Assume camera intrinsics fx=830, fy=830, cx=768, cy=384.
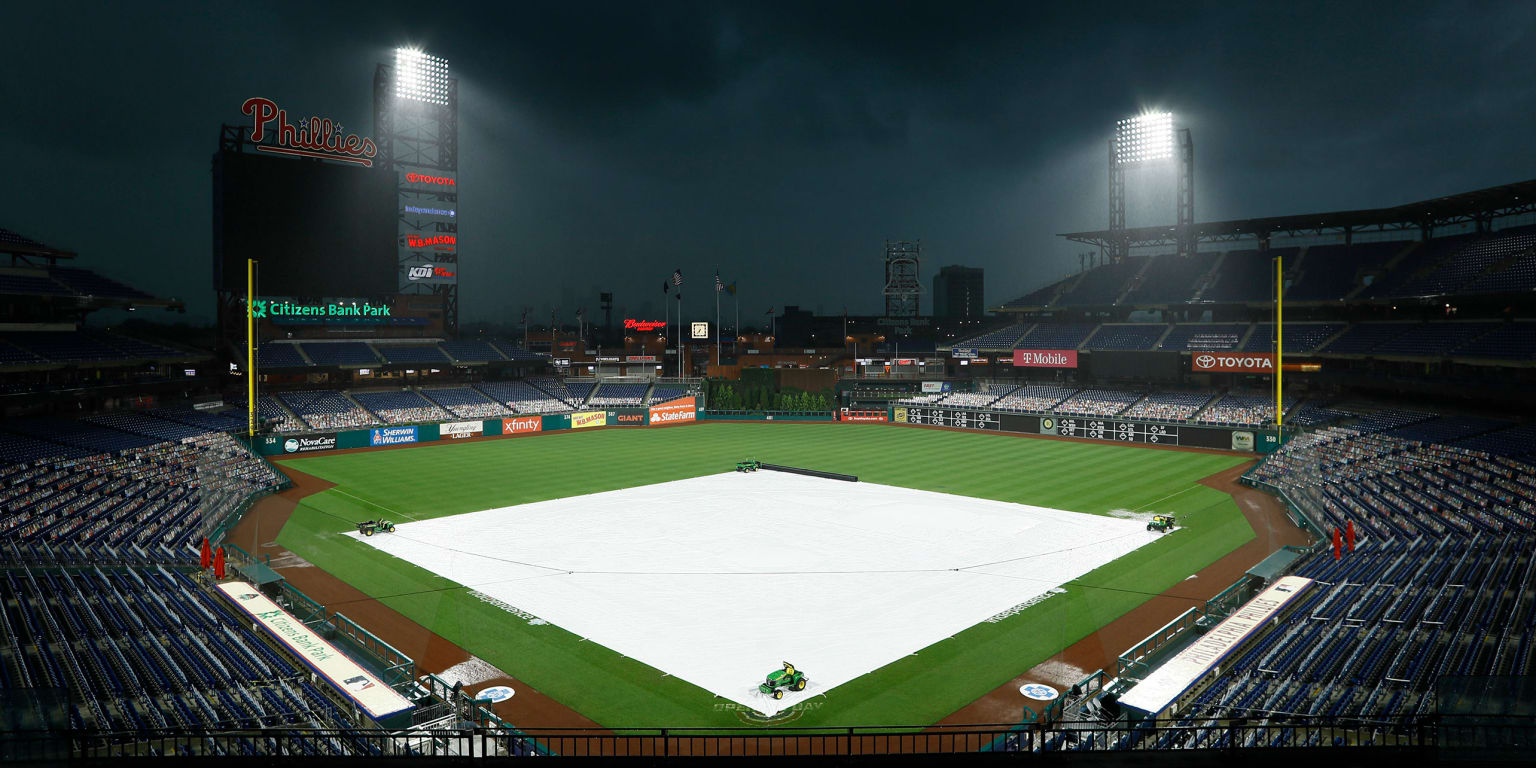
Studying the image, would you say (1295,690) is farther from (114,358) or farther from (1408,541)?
(114,358)

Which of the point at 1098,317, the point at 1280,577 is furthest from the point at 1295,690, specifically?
the point at 1098,317

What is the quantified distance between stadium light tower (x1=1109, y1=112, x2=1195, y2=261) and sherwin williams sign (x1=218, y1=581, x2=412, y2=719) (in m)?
60.9

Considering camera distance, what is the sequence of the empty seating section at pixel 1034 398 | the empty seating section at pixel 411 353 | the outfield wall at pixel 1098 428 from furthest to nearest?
the empty seating section at pixel 411 353, the empty seating section at pixel 1034 398, the outfield wall at pixel 1098 428

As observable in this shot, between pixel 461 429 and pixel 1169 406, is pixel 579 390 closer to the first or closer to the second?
pixel 461 429

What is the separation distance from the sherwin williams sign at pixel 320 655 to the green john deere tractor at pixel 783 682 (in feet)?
19.7

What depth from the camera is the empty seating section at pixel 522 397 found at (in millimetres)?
60719

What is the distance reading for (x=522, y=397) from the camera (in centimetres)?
6238

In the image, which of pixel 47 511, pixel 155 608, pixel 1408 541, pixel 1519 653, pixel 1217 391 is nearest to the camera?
pixel 1519 653

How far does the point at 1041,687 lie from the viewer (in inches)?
608

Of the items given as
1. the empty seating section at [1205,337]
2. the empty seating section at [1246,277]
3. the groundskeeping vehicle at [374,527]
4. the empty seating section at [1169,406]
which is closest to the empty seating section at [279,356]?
the groundskeeping vehicle at [374,527]

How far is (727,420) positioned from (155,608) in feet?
171

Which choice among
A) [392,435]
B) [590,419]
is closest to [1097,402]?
[590,419]

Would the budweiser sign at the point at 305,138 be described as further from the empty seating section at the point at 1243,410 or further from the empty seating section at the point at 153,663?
the empty seating section at the point at 1243,410

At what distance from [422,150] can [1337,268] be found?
63.9 metres
